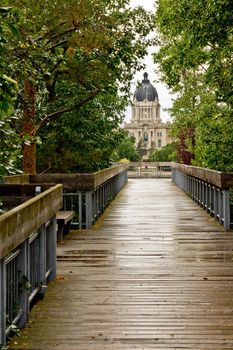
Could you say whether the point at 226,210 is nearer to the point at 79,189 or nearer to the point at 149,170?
the point at 79,189

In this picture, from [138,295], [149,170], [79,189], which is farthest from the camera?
[149,170]

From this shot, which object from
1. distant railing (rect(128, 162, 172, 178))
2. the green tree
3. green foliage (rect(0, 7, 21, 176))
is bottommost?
distant railing (rect(128, 162, 172, 178))

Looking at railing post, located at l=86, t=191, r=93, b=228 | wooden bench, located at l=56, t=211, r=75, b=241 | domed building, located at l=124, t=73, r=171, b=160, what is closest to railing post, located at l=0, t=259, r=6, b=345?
wooden bench, located at l=56, t=211, r=75, b=241

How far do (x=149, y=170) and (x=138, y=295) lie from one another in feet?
Answer: 196

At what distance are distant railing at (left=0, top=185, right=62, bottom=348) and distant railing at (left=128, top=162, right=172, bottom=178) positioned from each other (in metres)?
46.5

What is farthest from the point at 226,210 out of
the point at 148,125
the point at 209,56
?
the point at 148,125

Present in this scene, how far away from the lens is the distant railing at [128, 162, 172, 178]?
55.7 meters

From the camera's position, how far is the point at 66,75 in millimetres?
16609

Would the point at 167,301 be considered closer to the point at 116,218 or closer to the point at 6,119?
the point at 6,119

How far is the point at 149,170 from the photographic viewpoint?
66500mm

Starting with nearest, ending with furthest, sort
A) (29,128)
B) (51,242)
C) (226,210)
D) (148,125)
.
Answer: (51,242) → (226,210) → (29,128) → (148,125)

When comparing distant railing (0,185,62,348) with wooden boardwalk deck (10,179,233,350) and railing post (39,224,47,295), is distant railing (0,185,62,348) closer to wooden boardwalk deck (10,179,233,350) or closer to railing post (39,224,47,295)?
railing post (39,224,47,295)

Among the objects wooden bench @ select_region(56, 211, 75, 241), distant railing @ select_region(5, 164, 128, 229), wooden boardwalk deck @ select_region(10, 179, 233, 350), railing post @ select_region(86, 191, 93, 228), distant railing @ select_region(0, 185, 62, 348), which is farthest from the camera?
railing post @ select_region(86, 191, 93, 228)

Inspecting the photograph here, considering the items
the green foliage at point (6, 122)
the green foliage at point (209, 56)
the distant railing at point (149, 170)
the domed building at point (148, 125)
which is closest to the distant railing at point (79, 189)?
the green foliage at point (209, 56)
